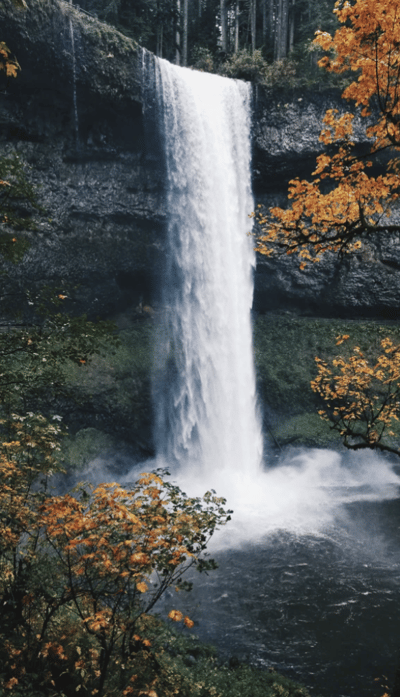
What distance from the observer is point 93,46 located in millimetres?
14828

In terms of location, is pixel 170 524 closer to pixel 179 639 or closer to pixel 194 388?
pixel 179 639

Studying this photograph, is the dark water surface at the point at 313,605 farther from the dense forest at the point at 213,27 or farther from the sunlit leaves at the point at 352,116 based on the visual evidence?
the dense forest at the point at 213,27

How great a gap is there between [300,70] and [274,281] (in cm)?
995

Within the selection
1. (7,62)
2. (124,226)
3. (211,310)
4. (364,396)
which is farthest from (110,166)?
(7,62)

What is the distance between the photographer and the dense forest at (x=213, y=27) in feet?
67.7

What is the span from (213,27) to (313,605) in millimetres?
32995

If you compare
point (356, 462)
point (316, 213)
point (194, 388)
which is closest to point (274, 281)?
point (194, 388)

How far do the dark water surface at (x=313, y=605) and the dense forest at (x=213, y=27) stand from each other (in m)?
19.7

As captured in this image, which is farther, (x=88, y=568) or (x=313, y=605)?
(x=313, y=605)

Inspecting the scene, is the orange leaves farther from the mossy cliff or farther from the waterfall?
the waterfall

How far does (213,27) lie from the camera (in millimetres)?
27219

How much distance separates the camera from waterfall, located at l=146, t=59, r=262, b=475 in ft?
57.9

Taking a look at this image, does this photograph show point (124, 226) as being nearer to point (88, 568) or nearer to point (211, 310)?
point (211, 310)

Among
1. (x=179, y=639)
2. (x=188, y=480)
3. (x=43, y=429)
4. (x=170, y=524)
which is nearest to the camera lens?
(x=170, y=524)
